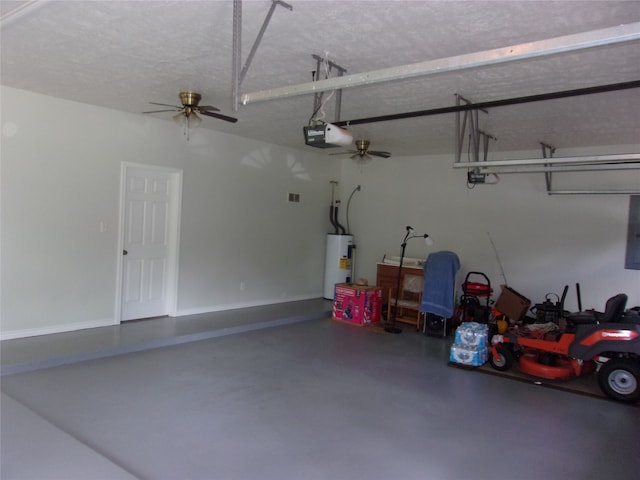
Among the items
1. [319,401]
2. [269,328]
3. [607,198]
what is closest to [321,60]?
[319,401]

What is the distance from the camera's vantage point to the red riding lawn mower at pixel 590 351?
4289mm

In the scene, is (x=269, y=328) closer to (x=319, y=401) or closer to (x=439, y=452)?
(x=319, y=401)

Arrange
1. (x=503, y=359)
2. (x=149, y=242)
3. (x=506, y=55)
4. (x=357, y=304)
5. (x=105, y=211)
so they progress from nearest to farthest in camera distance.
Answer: (x=506, y=55) < (x=503, y=359) < (x=105, y=211) < (x=149, y=242) < (x=357, y=304)

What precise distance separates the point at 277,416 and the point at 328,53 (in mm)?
2851

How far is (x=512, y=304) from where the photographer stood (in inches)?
251

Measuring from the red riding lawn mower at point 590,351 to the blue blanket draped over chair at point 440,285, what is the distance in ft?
3.48

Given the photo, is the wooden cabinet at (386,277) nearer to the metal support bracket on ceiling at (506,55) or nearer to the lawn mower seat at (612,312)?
the lawn mower seat at (612,312)

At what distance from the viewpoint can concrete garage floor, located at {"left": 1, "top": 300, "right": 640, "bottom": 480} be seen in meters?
2.91

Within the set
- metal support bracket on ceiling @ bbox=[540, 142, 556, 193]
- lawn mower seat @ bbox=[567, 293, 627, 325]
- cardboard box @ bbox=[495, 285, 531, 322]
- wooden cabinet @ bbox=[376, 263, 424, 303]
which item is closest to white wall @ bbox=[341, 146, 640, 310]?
metal support bracket on ceiling @ bbox=[540, 142, 556, 193]

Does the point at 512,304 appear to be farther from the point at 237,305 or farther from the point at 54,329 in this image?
the point at 54,329

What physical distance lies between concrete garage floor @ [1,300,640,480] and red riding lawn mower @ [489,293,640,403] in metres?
0.25

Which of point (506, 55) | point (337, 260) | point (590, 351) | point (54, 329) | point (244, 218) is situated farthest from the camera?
point (337, 260)

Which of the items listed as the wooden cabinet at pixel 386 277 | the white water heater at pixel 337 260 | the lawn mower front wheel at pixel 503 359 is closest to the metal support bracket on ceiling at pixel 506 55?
the lawn mower front wheel at pixel 503 359

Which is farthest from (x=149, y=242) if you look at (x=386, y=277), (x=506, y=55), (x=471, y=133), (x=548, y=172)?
(x=548, y=172)
